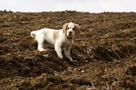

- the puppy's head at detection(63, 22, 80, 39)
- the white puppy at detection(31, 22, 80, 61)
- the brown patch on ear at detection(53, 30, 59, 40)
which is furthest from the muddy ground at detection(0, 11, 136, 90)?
the puppy's head at detection(63, 22, 80, 39)

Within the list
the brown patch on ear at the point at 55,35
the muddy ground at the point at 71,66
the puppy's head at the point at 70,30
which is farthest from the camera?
the brown patch on ear at the point at 55,35

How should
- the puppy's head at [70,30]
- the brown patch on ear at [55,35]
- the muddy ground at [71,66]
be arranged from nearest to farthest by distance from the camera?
1. the muddy ground at [71,66]
2. the puppy's head at [70,30]
3. the brown patch on ear at [55,35]

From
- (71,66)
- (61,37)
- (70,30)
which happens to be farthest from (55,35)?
(71,66)

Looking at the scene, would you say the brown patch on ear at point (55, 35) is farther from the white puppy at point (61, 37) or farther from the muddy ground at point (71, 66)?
the muddy ground at point (71, 66)

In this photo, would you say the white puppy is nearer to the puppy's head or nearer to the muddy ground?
the puppy's head

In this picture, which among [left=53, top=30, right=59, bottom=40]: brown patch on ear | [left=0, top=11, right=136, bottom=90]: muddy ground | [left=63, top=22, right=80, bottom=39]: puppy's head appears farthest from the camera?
[left=53, top=30, right=59, bottom=40]: brown patch on ear

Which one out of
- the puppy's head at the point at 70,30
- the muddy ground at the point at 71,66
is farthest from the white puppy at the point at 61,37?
the muddy ground at the point at 71,66

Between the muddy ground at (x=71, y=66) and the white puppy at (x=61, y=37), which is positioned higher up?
the white puppy at (x=61, y=37)

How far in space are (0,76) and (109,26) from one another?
7.82m

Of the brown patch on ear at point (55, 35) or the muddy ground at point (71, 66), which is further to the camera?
the brown patch on ear at point (55, 35)

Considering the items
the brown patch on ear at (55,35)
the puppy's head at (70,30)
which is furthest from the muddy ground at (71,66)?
the puppy's head at (70,30)

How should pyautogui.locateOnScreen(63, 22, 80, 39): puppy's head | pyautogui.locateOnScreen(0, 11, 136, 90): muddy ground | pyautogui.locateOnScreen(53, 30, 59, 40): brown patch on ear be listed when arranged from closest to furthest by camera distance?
pyautogui.locateOnScreen(0, 11, 136, 90): muddy ground, pyautogui.locateOnScreen(63, 22, 80, 39): puppy's head, pyautogui.locateOnScreen(53, 30, 59, 40): brown patch on ear

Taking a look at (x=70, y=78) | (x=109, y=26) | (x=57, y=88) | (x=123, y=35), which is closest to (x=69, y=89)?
(x=57, y=88)

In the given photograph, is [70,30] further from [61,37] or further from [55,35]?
[55,35]
